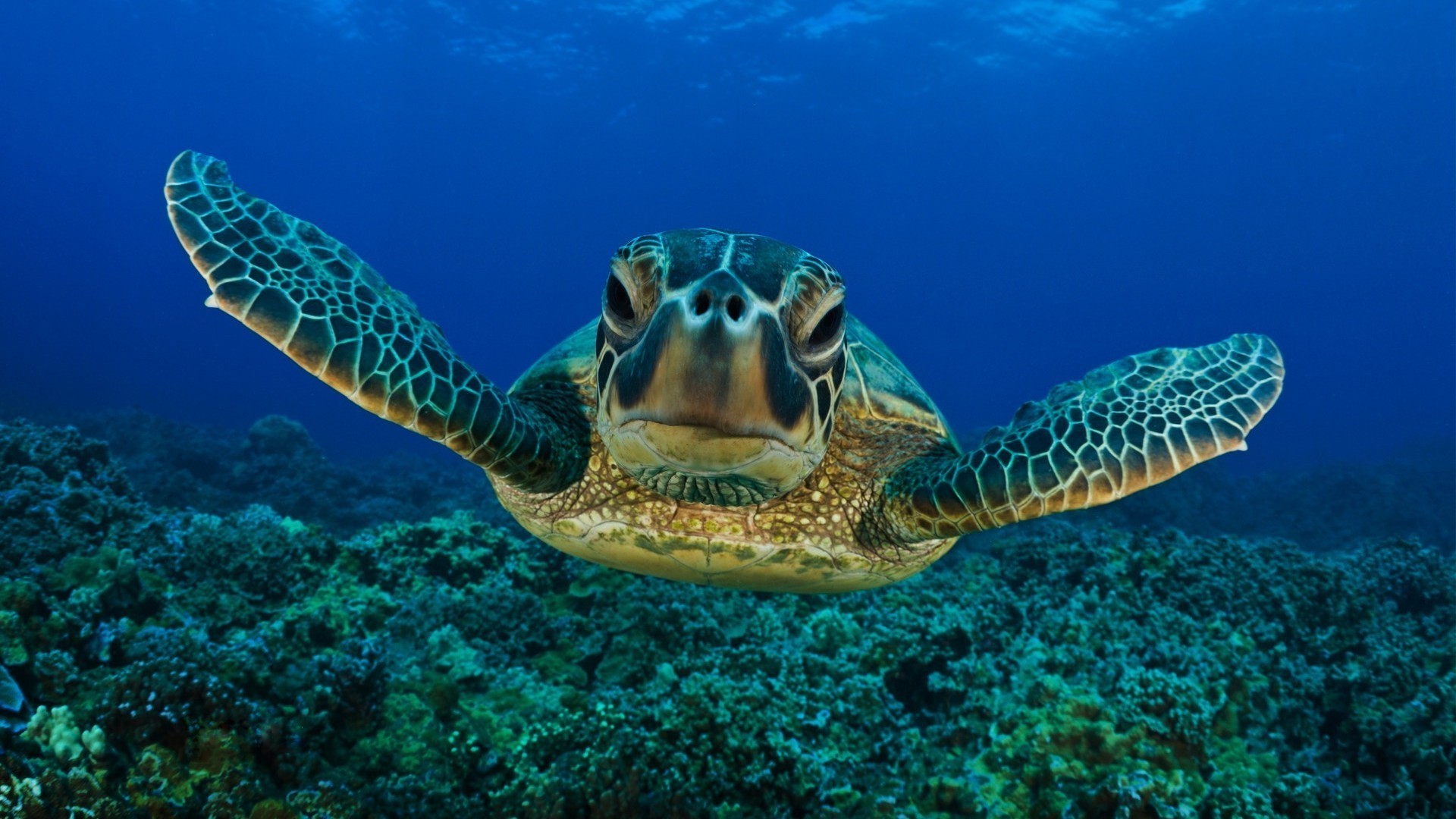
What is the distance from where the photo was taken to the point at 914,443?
3711mm

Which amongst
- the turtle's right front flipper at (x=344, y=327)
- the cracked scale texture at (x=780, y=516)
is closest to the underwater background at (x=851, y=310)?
the cracked scale texture at (x=780, y=516)

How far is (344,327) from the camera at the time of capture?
9.04 ft

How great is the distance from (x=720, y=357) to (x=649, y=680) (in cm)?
288

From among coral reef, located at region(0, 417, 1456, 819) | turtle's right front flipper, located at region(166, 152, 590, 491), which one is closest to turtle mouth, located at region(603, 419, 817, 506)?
turtle's right front flipper, located at region(166, 152, 590, 491)

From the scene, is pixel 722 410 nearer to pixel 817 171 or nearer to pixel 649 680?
pixel 649 680

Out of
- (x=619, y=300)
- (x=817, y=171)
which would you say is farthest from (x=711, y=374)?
(x=817, y=171)

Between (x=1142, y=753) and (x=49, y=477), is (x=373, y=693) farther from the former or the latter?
(x=49, y=477)

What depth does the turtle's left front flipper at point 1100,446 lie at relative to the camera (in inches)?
111

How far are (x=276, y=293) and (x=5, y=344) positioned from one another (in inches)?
2999

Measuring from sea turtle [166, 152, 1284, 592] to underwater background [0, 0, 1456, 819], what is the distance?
2.74 ft

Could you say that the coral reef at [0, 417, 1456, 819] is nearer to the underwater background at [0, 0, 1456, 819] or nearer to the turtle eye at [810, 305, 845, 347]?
the underwater background at [0, 0, 1456, 819]

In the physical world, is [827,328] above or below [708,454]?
above

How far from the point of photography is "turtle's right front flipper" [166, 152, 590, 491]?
8.72ft

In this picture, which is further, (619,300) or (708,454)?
(619,300)
